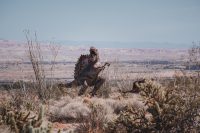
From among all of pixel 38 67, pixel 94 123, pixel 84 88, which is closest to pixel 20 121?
pixel 94 123

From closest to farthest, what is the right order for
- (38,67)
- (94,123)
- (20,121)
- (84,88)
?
(20,121)
(94,123)
(38,67)
(84,88)

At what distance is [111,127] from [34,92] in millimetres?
6437

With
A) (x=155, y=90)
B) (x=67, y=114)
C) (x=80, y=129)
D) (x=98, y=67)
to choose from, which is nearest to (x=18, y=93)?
(x=67, y=114)

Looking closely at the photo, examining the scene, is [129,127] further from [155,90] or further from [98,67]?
[98,67]

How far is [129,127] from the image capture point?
7.84 meters

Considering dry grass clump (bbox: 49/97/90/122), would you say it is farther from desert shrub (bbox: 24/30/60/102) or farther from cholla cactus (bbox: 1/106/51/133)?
cholla cactus (bbox: 1/106/51/133)

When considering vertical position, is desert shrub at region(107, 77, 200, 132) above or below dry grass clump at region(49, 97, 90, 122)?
above

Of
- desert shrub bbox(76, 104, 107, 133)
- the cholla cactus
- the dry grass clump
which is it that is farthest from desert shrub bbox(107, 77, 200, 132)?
the dry grass clump

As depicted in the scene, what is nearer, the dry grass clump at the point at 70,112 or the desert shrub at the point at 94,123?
the desert shrub at the point at 94,123

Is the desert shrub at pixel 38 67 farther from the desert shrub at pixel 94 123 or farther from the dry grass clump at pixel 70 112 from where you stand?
the desert shrub at pixel 94 123

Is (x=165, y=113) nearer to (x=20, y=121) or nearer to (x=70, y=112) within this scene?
(x=20, y=121)

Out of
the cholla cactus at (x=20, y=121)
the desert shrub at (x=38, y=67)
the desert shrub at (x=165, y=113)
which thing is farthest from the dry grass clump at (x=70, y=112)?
the cholla cactus at (x=20, y=121)

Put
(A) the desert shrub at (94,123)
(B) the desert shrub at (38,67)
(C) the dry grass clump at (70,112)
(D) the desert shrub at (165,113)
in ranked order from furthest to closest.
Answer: (B) the desert shrub at (38,67) < (C) the dry grass clump at (70,112) < (A) the desert shrub at (94,123) < (D) the desert shrub at (165,113)

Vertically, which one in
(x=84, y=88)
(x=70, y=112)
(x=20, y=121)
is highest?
(x=20, y=121)
